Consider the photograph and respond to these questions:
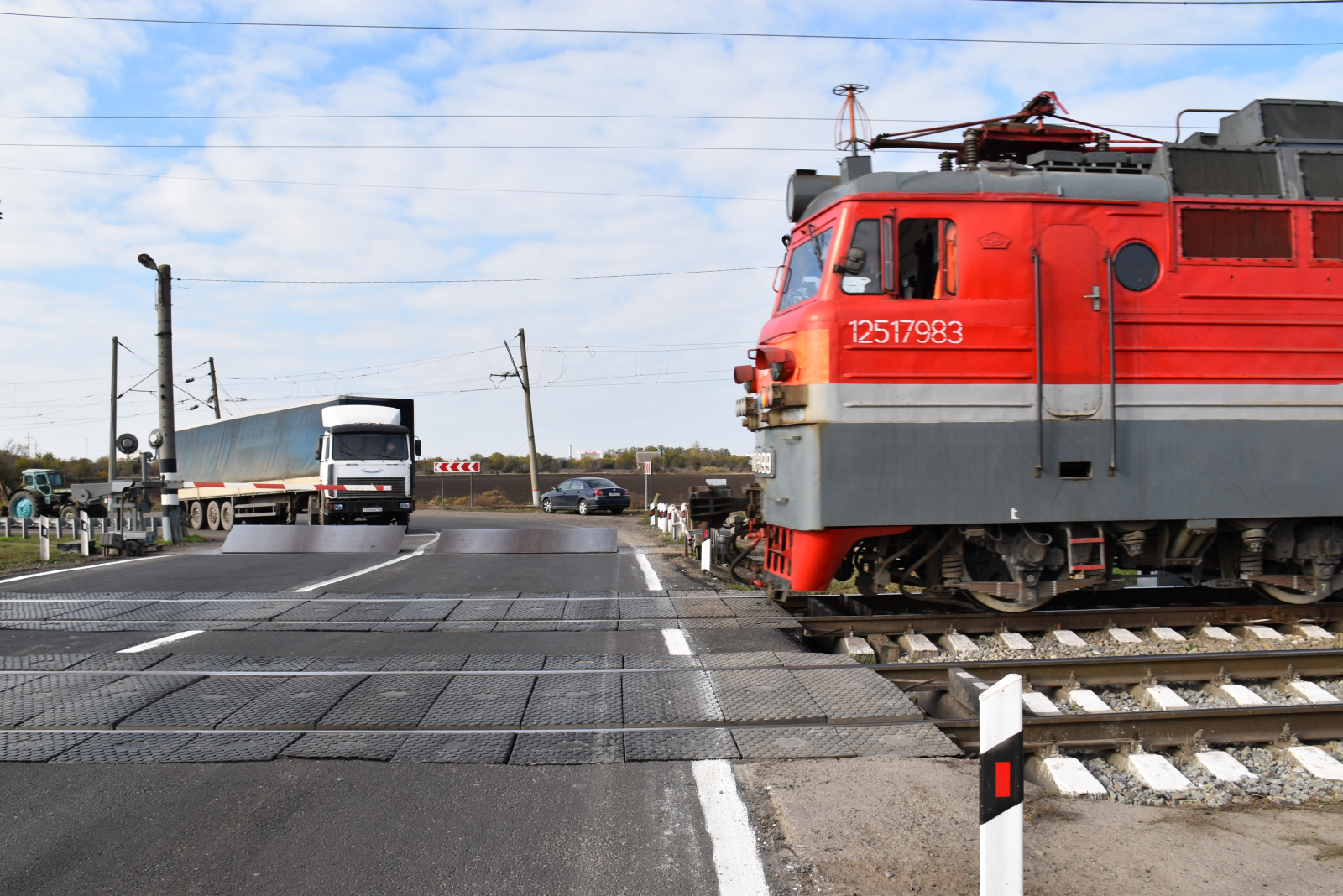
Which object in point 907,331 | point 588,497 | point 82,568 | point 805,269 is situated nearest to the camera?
point 907,331

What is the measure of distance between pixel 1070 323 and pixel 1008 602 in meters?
2.44

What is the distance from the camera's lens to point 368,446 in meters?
24.1

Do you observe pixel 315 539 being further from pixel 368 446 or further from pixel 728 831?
pixel 728 831

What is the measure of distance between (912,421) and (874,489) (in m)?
0.64

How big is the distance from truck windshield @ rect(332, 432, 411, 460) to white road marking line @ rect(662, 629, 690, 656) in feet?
60.4

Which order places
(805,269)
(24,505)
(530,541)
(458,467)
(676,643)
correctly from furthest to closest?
(458,467) < (24,505) < (530,541) < (805,269) < (676,643)

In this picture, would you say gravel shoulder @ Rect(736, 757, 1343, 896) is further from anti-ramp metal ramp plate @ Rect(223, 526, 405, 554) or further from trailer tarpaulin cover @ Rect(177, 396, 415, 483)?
trailer tarpaulin cover @ Rect(177, 396, 415, 483)

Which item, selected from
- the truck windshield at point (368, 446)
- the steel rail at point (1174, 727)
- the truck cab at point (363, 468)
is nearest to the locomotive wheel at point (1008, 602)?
the steel rail at point (1174, 727)

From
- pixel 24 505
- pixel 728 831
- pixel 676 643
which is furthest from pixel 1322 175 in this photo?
pixel 24 505

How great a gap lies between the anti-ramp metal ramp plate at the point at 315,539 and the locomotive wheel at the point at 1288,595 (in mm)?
13821

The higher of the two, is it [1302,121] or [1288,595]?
[1302,121]

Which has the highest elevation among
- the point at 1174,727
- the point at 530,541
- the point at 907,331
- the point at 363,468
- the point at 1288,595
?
the point at 907,331

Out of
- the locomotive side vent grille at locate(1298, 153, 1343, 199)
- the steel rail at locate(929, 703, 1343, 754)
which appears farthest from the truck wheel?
the locomotive side vent grille at locate(1298, 153, 1343, 199)

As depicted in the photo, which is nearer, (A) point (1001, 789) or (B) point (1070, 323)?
(A) point (1001, 789)
